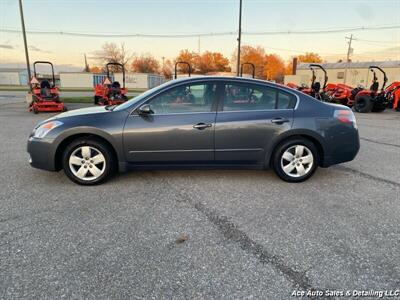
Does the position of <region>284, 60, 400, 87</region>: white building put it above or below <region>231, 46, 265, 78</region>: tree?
below

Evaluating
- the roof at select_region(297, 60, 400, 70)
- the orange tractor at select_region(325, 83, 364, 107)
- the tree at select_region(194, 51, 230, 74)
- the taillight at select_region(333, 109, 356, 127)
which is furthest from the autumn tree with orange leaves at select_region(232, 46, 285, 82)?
the taillight at select_region(333, 109, 356, 127)

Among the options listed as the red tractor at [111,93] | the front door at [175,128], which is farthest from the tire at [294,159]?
the red tractor at [111,93]

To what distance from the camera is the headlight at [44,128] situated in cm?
383

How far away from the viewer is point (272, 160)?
13.7 feet

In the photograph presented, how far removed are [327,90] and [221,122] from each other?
14.6 m

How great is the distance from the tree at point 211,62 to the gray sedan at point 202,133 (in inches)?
2865

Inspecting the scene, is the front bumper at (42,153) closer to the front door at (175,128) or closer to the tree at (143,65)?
the front door at (175,128)

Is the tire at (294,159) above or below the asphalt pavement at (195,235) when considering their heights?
above

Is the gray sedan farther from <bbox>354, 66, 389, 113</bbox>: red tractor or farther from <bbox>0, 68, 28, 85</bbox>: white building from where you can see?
<bbox>0, 68, 28, 85</bbox>: white building

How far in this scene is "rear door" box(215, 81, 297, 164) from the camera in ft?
13.0

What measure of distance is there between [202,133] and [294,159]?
4.60 ft

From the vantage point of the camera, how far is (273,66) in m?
82.2

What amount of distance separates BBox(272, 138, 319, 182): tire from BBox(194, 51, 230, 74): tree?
7286 cm

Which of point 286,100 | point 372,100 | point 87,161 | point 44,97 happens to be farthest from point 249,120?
point 372,100
